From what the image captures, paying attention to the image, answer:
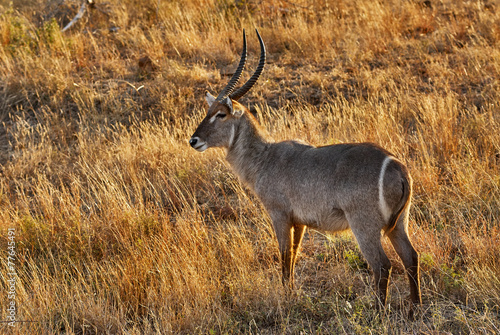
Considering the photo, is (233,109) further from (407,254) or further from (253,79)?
(407,254)

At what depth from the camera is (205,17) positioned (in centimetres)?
1160

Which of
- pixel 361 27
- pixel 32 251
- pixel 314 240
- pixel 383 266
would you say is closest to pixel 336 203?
pixel 383 266

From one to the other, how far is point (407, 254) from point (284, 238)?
1.08m

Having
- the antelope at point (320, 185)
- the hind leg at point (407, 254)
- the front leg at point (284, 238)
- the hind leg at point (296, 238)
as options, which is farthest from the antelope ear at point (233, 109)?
the hind leg at point (407, 254)

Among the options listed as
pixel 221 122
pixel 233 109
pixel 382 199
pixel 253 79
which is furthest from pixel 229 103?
pixel 382 199

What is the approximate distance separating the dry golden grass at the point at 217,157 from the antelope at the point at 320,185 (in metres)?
0.46

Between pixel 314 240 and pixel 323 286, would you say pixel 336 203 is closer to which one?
pixel 323 286

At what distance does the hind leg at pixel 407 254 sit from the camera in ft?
13.6

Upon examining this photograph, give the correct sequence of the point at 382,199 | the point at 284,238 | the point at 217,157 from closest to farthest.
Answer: the point at 382,199 → the point at 284,238 → the point at 217,157

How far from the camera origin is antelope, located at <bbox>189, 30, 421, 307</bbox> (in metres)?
3.95

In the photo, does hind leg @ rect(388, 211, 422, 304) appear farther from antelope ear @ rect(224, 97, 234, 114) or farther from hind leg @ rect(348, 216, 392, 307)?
antelope ear @ rect(224, 97, 234, 114)

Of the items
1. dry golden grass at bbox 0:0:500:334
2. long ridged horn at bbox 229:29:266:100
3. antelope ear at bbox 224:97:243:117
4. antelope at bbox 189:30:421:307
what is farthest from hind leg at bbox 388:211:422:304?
long ridged horn at bbox 229:29:266:100

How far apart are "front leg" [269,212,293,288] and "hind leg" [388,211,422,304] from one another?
905 mm

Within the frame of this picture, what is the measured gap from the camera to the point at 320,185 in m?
4.31
